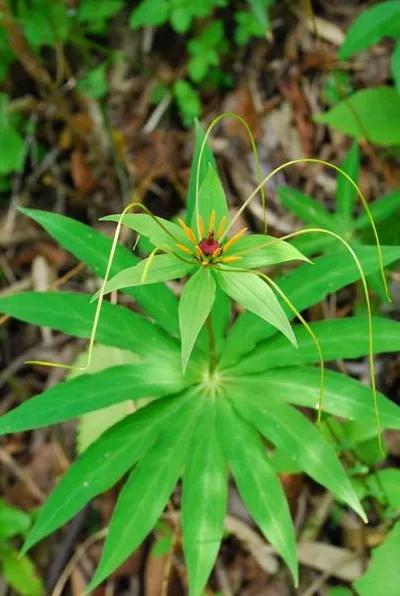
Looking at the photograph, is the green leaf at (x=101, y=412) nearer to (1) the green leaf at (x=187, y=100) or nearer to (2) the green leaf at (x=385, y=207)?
(2) the green leaf at (x=385, y=207)

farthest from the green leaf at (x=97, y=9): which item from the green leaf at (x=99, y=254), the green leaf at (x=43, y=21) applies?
the green leaf at (x=99, y=254)

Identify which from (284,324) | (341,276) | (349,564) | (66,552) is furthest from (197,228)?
(66,552)

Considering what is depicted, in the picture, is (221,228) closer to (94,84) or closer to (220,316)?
(220,316)

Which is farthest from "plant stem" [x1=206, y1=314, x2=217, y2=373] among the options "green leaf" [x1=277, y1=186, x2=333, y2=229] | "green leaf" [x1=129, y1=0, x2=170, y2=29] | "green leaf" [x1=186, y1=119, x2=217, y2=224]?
"green leaf" [x1=129, y1=0, x2=170, y2=29]

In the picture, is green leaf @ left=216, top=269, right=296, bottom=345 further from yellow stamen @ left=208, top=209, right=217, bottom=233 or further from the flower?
yellow stamen @ left=208, top=209, right=217, bottom=233

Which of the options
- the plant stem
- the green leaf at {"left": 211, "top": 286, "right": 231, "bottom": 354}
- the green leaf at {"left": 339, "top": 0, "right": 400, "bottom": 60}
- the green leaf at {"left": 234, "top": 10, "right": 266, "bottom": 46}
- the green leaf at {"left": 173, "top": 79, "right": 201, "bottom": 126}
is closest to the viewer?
the plant stem

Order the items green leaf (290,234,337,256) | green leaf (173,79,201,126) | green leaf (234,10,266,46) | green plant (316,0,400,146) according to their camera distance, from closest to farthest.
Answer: green leaf (290,234,337,256)
green plant (316,0,400,146)
green leaf (234,10,266,46)
green leaf (173,79,201,126)

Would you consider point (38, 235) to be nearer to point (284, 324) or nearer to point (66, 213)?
point (66, 213)
